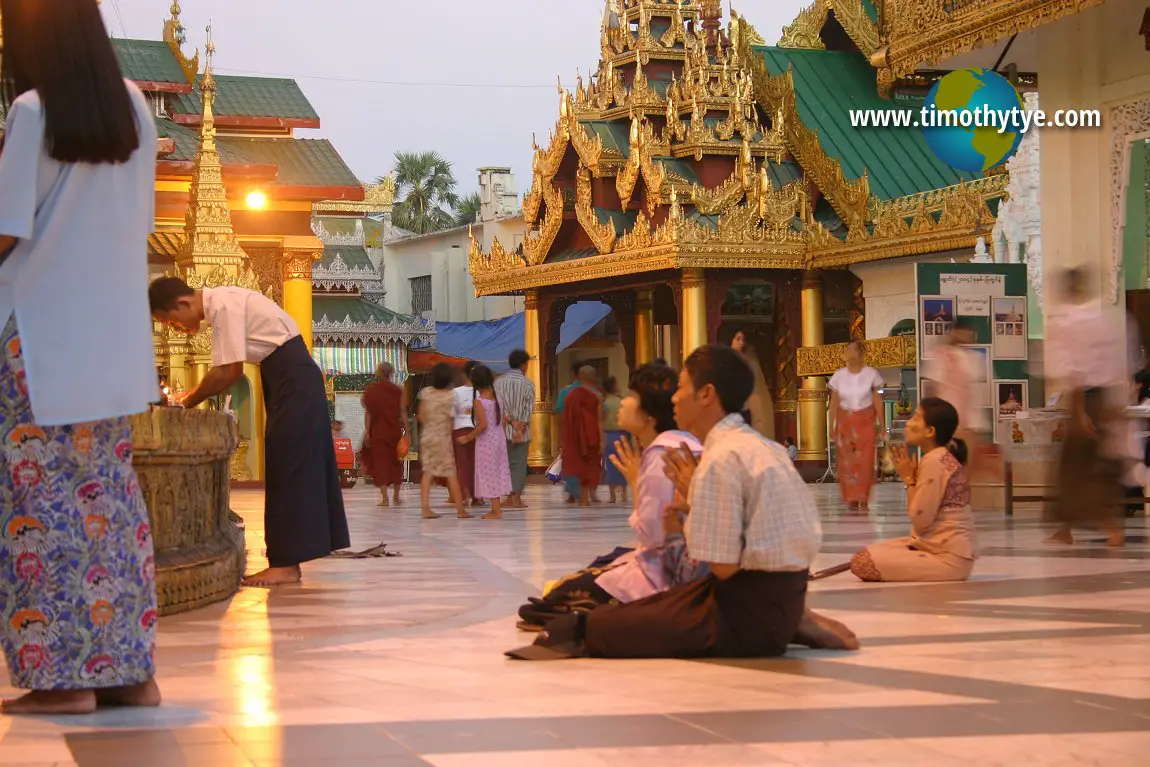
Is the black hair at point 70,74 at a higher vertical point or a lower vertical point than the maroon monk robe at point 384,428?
higher

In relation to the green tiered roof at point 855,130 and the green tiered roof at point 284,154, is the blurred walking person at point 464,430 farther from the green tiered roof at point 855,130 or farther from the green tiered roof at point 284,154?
the green tiered roof at point 855,130

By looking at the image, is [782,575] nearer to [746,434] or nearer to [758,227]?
[746,434]

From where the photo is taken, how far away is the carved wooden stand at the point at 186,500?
7254 millimetres

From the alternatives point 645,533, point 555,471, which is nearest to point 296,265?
point 555,471

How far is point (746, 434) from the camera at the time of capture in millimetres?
5348

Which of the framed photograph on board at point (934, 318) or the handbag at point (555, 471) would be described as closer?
the framed photograph on board at point (934, 318)

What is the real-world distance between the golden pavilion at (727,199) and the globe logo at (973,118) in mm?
2400

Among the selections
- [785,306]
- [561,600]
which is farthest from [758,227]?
[561,600]

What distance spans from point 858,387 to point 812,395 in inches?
351

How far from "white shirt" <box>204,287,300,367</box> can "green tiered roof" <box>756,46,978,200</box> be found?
16545mm

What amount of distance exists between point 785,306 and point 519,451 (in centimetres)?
772

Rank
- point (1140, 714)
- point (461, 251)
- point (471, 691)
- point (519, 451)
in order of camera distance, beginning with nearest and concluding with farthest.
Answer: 1. point (1140, 714)
2. point (471, 691)
3. point (519, 451)
4. point (461, 251)

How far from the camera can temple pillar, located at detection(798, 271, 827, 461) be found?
78.2ft

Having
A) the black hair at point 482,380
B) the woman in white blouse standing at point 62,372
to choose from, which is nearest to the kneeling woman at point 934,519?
the woman in white blouse standing at point 62,372
